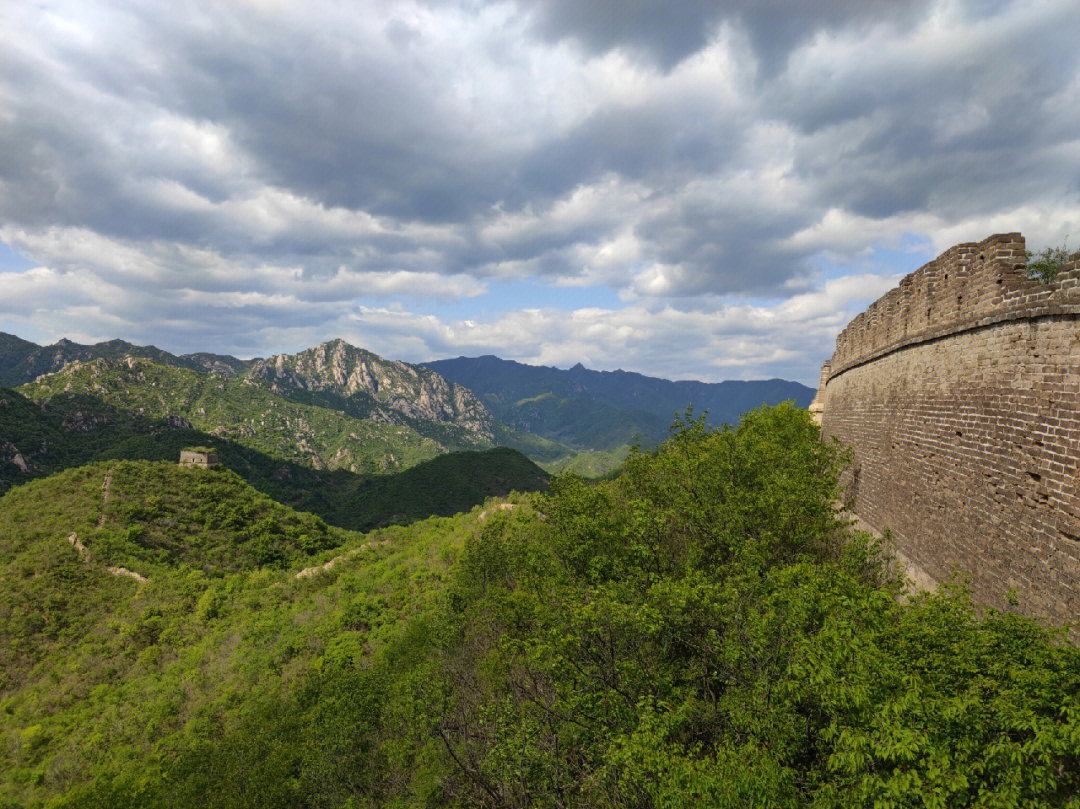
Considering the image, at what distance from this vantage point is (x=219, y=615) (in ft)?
164

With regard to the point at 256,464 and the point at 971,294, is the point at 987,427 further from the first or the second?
the point at 256,464

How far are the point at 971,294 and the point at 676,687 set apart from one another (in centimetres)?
1167

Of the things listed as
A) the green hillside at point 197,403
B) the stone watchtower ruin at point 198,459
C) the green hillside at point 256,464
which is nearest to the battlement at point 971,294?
the stone watchtower ruin at point 198,459

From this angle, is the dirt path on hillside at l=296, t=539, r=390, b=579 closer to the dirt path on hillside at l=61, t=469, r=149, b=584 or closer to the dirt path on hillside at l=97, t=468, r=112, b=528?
the dirt path on hillside at l=61, t=469, r=149, b=584

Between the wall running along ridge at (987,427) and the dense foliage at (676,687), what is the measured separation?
1.40 metres

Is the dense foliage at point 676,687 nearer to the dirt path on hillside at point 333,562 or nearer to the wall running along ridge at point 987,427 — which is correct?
the wall running along ridge at point 987,427

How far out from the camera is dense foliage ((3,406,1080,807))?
5.78m

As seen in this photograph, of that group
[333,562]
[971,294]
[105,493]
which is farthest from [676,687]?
[105,493]

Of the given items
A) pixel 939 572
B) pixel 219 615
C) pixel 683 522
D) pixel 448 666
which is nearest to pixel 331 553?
pixel 219 615

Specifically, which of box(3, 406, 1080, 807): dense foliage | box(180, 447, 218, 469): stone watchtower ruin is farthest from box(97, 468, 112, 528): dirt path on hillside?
box(3, 406, 1080, 807): dense foliage

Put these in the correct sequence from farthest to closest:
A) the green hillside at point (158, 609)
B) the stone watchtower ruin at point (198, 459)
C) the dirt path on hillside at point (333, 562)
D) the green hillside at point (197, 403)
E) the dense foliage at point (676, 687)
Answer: the green hillside at point (197, 403)
the stone watchtower ruin at point (198, 459)
the dirt path on hillside at point (333, 562)
the green hillside at point (158, 609)
the dense foliage at point (676, 687)

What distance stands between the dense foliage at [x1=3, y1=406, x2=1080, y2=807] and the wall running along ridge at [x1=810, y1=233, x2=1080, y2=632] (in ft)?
4.58

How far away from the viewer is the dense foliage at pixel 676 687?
5781 millimetres

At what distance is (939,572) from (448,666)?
1796 cm
